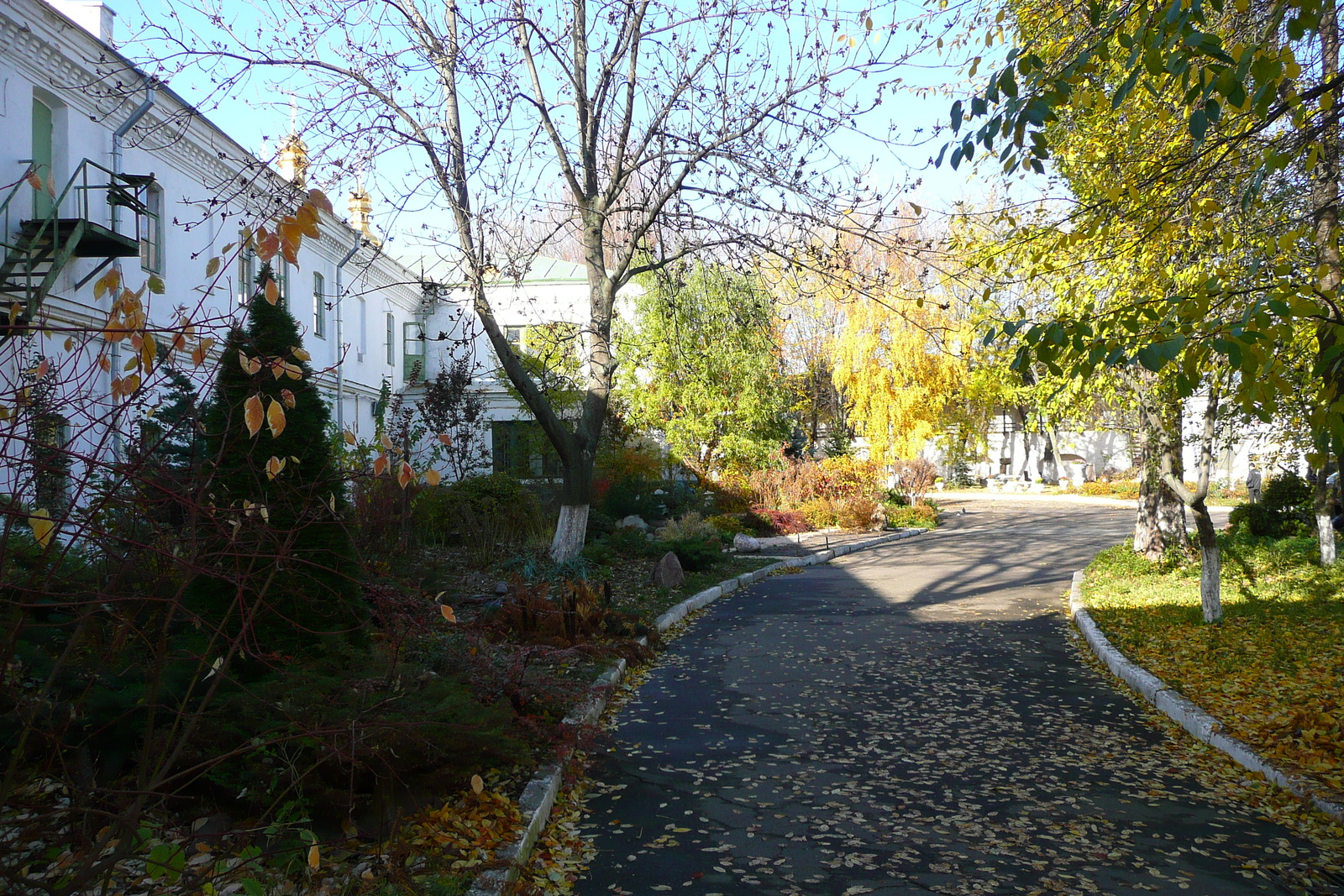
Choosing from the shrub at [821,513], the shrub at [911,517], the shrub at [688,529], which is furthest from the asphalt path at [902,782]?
the shrub at [911,517]

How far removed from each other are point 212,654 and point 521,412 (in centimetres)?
2326

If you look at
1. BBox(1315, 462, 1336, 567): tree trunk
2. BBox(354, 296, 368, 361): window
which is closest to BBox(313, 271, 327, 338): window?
BBox(354, 296, 368, 361): window

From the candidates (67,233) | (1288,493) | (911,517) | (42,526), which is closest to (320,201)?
(42,526)

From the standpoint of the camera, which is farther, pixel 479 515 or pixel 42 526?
pixel 479 515

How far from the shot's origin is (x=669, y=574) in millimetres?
13422

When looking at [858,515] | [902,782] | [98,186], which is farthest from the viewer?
[858,515]

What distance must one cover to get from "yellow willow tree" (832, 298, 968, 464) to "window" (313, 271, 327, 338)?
54.5ft

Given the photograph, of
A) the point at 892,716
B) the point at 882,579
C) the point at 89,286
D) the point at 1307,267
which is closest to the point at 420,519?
the point at 89,286

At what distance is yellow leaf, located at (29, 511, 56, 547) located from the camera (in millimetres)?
2613

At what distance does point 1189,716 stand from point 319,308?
22726 mm

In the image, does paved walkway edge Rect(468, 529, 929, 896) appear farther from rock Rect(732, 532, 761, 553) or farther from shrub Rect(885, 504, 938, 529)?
shrub Rect(885, 504, 938, 529)

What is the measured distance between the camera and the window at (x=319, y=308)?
24.7 m

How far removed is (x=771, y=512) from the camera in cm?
2344

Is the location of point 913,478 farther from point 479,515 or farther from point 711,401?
point 479,515
